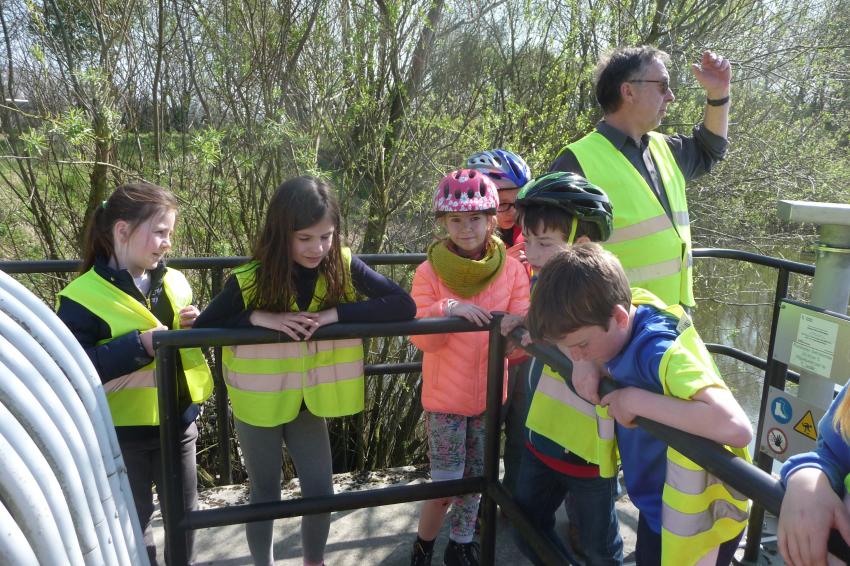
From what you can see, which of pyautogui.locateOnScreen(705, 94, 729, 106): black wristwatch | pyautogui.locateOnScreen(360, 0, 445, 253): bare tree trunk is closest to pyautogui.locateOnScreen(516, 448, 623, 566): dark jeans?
pyautogui.locateOnScreen(705, 94, 729, 106): black wristwatch

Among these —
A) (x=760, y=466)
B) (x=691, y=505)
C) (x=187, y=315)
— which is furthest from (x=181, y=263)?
(x=760, y=466)

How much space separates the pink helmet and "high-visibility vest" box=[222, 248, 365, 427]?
552mm

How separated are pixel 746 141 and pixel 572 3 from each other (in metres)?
3.25

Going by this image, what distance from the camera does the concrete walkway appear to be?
105 inches

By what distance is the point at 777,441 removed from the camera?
2342mm

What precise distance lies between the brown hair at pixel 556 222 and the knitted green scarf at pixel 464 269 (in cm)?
33

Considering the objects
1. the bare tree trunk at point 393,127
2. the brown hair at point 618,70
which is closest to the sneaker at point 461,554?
the brown hair at point 618,70

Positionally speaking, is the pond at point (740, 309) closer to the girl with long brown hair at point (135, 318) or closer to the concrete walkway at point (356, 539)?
the concrete walkway at point (356, 539)

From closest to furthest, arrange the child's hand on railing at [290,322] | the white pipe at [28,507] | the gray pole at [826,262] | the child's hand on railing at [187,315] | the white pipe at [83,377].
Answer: the white pipe at [28,507] → the white pipe at [83,377] → the child's hand on railing at [290,322] → the gray pole at [826,262] → the child's hand on railing at [187,315]

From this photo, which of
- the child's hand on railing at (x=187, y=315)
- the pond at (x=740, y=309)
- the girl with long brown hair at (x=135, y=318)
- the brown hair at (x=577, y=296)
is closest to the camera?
the brown hair at (x=577, y=296)

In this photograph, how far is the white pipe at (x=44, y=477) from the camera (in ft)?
3.70

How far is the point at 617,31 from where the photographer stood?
17.9ft

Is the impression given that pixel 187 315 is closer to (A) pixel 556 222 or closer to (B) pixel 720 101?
(A) pixel 556 222

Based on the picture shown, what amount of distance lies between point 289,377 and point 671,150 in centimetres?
184
